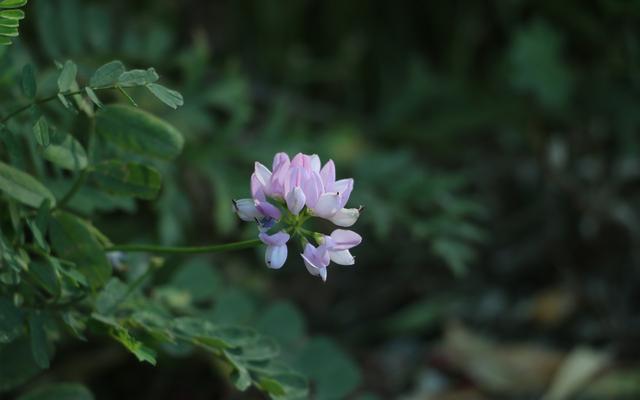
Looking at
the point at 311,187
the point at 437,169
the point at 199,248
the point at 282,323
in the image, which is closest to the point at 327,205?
the point at 311,187

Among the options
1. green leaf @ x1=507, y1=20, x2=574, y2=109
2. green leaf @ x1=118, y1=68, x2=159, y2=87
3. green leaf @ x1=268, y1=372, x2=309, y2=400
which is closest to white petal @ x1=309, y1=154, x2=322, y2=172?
green leaf @ x1=118, y1=68, x2=159, y2=87

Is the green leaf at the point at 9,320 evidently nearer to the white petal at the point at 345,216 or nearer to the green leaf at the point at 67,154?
the green leaf at the point at 67,154

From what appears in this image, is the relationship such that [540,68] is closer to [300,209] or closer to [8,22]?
[300,209]

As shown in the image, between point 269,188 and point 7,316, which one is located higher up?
point 269,188

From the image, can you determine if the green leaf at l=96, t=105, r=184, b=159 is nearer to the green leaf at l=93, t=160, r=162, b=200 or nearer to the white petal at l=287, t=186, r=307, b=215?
the green leaf at l=93, t=160, r=162, b=200

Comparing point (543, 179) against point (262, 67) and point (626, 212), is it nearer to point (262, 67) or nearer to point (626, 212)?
point (626, 212)

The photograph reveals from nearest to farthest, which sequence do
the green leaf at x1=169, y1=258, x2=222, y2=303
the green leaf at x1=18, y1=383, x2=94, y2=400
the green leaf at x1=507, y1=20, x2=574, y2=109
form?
the green leaf at x1=18, y1=383, x2=94, y2=400 < the green leaf at x1=169, y1=258, x2=222, y2=303 < the green leaf at x1=507, y1=20, x2=574, y2=109

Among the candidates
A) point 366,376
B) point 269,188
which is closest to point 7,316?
point 269,188
